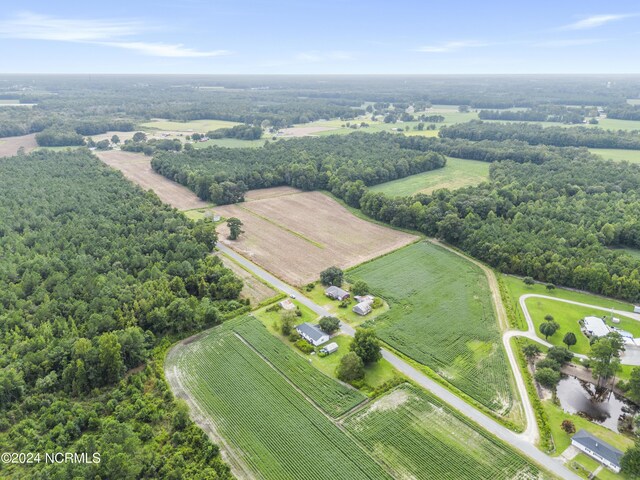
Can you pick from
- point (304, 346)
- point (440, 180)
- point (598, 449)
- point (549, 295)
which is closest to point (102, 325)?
point (304, 346)

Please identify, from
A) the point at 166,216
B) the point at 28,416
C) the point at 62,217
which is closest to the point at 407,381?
the point at 28,416

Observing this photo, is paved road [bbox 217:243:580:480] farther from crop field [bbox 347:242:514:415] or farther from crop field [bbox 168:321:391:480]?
crop field [bbox 168:321:391:480]

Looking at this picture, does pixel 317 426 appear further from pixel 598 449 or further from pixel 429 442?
pixel 598 449

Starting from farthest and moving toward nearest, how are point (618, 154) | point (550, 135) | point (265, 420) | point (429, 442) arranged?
point (550, 135) < point (618, 154) < point (265, 420) < point (429, 442)

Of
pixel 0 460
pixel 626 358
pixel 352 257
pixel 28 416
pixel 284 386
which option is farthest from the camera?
pixel 352 257

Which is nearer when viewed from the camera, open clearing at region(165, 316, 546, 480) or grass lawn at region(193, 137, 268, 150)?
open clearing at region(165, 316, 546, 480)

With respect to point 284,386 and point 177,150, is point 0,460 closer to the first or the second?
point 284,386

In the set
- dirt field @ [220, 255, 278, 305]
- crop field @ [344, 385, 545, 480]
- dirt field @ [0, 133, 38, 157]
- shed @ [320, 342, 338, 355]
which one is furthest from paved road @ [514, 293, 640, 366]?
dirt field @ [0, 133, 38, 157]
